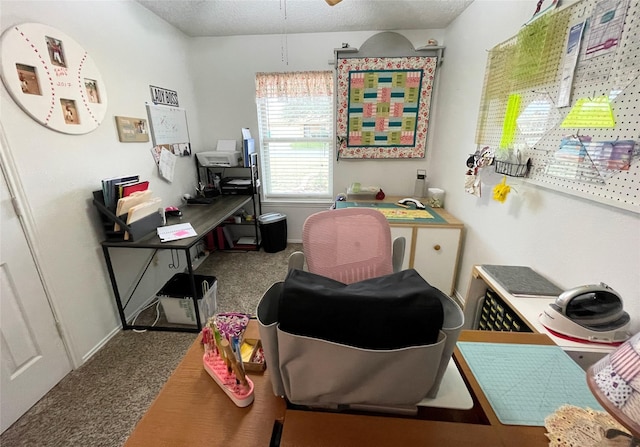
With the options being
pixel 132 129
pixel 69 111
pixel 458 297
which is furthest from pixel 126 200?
pixel 458 297

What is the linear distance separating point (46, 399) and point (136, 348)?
1.58ft

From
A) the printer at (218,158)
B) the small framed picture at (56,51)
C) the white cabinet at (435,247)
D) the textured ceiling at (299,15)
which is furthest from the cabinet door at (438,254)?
the small framed picture at (56,51)

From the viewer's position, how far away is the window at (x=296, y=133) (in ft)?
10.4

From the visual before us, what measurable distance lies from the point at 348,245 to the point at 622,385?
3.01 ft

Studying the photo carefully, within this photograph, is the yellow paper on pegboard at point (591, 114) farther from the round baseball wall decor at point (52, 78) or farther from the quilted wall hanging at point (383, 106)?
the round baseball wall decor at point (52, 78)

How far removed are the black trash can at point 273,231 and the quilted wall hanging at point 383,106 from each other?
111cm

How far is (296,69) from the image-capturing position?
10.3 ft

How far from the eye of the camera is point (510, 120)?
1695mm

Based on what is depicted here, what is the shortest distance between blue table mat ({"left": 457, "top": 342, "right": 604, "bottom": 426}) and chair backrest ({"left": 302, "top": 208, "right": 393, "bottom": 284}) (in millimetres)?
494

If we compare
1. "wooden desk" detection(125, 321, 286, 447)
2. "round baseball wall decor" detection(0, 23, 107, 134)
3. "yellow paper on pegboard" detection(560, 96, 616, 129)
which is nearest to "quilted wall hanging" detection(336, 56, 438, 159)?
"yellow paper on pegboard" detection(560, 96, 616, 129)

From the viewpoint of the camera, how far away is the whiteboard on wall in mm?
2475

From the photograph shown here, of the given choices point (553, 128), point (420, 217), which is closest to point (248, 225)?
point (420, 217)

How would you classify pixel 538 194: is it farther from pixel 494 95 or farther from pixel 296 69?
pixel 296 69

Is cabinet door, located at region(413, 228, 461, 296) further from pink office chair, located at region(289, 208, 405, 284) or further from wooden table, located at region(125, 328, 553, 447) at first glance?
wooden table, located at region(125, 328, 553, 447)
